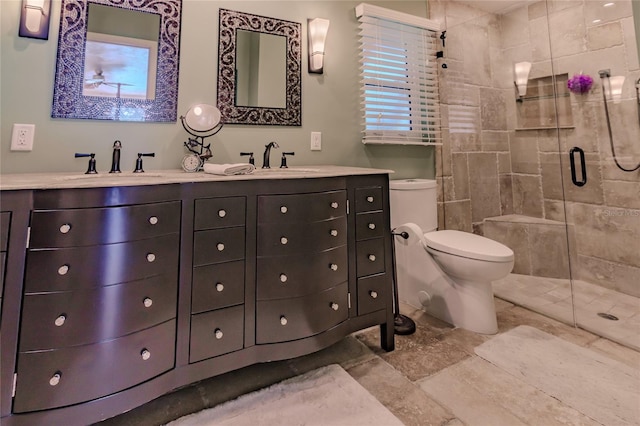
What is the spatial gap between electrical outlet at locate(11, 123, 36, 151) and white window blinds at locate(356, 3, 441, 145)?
1.82 metres

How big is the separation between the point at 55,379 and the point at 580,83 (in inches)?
152

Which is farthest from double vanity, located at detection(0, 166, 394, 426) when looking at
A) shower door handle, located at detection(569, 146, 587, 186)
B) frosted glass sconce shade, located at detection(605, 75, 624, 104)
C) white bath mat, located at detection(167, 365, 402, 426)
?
frosted glass sconce shade, located at detection(605, 75, 624, 104)

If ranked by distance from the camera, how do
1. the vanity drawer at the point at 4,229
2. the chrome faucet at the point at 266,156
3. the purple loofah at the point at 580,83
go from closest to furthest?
the vanity drawer at the point at 4,229, the chrome faucet at the point at 266,156, the purple loofah at the point at 580,83

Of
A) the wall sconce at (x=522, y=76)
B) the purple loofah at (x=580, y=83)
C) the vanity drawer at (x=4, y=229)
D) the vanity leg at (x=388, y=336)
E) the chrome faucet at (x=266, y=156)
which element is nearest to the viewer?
the vanity drawer at (x=4, y=229)

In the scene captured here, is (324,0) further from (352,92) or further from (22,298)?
(22,298)

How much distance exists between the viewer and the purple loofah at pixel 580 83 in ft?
8.52

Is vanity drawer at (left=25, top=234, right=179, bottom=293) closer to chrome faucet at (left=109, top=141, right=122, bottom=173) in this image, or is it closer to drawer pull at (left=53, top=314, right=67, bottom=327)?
drawer pull at (left=53, top=314, right=67, bottom=327)

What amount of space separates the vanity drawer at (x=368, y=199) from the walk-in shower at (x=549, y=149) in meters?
1.22

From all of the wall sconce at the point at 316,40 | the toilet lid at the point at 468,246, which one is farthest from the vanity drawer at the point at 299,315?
the wall sconce at the point at 316,40

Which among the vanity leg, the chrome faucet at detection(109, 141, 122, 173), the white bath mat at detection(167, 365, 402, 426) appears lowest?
the white bath mat at detection(167, 365, 402, 426)

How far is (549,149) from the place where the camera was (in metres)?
2.92

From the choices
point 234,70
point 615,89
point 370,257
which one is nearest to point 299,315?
point 370,257

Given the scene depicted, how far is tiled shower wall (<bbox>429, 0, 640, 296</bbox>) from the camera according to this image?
2.42 metres

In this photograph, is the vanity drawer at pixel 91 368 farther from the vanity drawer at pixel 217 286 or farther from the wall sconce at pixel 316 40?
the wall sconce at pixel 316 40
